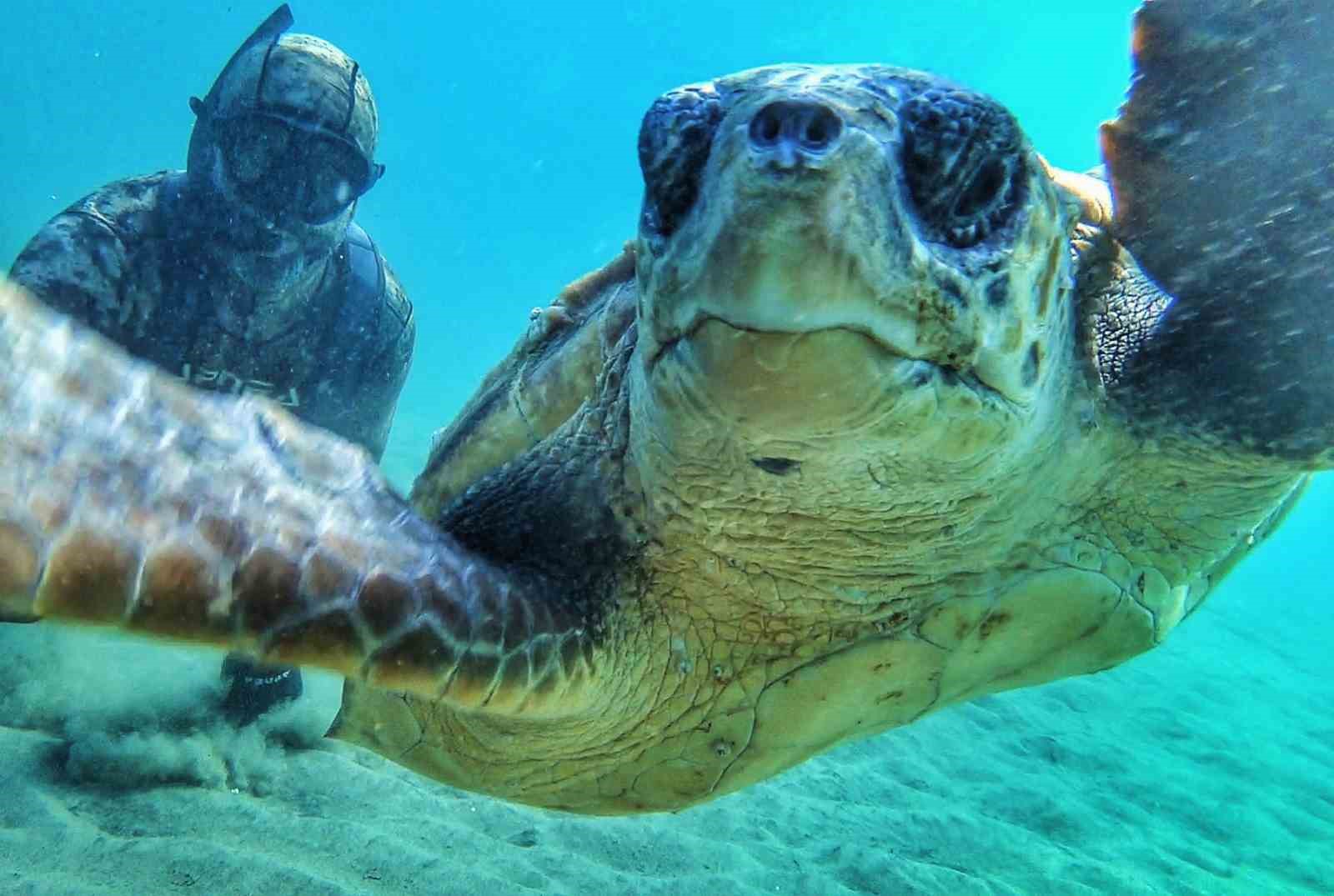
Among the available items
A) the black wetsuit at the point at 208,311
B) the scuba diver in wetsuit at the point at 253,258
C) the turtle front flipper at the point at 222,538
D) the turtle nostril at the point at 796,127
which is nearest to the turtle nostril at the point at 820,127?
the turtle nostril at the point at 796,127

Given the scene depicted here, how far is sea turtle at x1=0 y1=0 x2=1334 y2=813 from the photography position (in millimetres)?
1071

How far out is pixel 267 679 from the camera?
144 inches

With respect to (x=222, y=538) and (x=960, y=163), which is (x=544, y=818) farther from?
(x=960, y=163)

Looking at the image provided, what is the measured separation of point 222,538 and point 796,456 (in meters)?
0.91

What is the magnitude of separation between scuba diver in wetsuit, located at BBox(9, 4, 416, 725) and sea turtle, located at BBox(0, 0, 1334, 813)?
1.99 meters

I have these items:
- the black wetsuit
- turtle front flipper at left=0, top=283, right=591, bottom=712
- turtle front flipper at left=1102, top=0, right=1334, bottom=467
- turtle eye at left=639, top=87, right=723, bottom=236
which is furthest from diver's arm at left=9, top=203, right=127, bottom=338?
turtle front flipper at left=1102, top=0, right=1334, bottom=467

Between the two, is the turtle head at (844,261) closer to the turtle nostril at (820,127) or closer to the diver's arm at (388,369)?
the turtle nostril at (820,127)

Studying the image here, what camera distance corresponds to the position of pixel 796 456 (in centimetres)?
134

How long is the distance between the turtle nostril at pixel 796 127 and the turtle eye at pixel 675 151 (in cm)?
12

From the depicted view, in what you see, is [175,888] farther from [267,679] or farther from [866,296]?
[866,296]

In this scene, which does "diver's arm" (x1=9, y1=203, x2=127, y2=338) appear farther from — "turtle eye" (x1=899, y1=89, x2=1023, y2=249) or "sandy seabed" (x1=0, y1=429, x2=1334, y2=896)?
"turtle eye" (x1=899, y1=89, x2=1023, y2=249)

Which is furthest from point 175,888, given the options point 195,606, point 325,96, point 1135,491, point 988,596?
point 325,96

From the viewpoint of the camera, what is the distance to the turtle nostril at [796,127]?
102cm

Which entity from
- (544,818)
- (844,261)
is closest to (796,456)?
(844,261)
